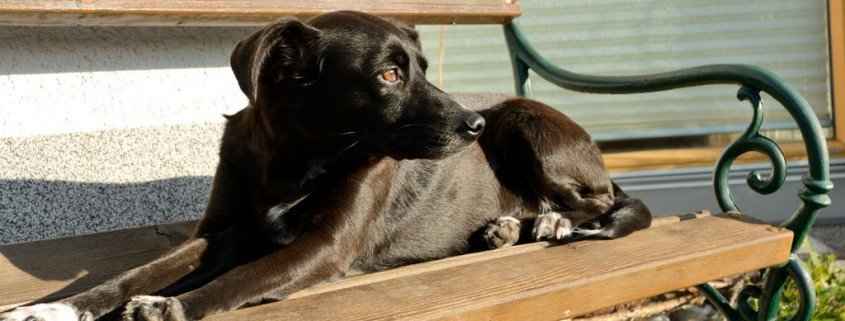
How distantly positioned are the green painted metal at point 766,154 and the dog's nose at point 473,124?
82 cm

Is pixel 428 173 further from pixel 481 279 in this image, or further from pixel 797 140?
pixel 797 140

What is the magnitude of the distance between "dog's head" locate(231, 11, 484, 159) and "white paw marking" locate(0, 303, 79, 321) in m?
0.75

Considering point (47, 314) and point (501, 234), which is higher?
point (47, 314)

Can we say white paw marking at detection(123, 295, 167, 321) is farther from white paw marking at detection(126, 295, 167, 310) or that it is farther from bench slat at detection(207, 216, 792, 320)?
bench slat at detection(207, 216, 792, 320)

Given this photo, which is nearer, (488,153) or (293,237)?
(293,237)

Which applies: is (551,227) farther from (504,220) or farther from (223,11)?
(223,11)

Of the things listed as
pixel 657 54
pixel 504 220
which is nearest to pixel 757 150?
pixel 504 220

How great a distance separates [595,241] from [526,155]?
2.17ft

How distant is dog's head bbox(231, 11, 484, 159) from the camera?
2.56 metres

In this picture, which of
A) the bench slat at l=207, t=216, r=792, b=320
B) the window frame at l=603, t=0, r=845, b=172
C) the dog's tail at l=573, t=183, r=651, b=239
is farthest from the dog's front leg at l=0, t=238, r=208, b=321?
the window frame at l=603, t=0, r=845, b=172

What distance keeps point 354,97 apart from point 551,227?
30.8 inches

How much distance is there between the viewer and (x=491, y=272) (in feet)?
7.50

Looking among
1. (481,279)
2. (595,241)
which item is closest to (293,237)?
(481,279)

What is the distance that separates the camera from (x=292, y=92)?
260cm
